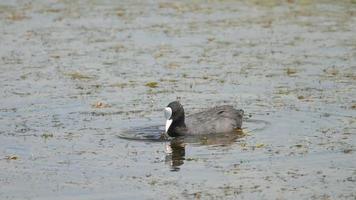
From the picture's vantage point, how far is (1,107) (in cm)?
1783

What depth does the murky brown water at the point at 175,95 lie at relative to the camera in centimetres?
1267

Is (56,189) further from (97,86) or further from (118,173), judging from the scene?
(97,86)

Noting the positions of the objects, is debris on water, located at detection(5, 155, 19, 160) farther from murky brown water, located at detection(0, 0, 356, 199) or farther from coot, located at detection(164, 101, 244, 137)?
coot, located at detection(164, 101, 244, 137)

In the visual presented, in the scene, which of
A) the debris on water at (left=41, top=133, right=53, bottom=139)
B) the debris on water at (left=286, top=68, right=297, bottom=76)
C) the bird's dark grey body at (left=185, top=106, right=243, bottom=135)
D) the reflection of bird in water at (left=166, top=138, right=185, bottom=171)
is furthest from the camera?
the debris on water at (left=286, top=68, right=297, bottom=76)

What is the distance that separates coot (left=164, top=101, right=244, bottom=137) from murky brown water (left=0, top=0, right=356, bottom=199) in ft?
0.96

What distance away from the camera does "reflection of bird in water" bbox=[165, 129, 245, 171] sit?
46.7 ft

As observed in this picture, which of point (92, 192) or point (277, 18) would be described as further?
point (277, 18)

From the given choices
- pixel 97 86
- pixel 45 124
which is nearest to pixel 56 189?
pixel 45 124

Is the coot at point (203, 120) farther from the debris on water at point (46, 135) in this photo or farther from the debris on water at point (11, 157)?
the debris on water at point (11, 157)

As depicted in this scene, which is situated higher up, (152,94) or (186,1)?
(186,1)

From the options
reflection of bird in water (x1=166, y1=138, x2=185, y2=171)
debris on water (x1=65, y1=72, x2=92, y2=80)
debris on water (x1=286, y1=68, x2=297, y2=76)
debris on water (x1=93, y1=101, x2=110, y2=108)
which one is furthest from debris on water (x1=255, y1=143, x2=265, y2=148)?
debris on water (x1=65, y1=72, x2=92, y2=80)

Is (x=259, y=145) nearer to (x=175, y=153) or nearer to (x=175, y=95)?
(x=175, y=153)

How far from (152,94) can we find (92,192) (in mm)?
6813

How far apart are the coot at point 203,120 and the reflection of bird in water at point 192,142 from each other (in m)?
0.13
